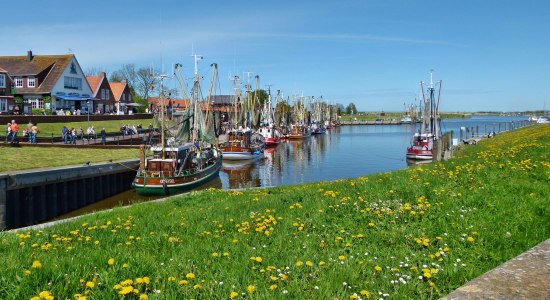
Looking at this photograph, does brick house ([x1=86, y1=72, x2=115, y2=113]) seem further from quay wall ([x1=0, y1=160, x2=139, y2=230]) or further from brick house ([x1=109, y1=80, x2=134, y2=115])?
quay wall ([x1=0, y1=160, x2=139, y2=230])

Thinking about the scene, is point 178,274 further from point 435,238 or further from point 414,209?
point 414,209

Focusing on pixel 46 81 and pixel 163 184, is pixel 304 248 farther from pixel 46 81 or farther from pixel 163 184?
pixel 46 81

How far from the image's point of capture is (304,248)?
7.58 meters

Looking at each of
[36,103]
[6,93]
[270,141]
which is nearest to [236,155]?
[270,141]

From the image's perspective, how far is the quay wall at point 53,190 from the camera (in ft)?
74.0

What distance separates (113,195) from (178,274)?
28.6m

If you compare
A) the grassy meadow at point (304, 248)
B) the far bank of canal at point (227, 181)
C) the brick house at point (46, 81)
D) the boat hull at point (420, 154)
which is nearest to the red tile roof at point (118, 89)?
the brick house at point (46, 81)

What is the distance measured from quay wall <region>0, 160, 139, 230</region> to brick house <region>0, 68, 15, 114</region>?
144 feet

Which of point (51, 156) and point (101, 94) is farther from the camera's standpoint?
point (101, 94)

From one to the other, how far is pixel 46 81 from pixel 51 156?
48.9m

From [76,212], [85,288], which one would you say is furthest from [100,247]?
[76,212]

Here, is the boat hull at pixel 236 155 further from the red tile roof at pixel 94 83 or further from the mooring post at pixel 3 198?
the red tile roof at pixel 94 83

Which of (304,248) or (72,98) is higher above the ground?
(72,98)

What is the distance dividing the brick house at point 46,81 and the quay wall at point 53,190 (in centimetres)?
4473
